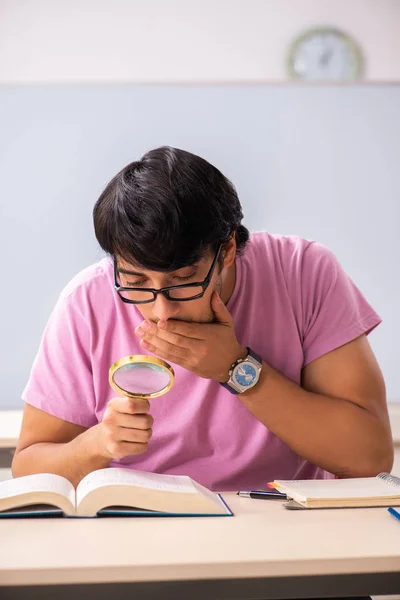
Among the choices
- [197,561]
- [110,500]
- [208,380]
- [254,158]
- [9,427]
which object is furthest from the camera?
[254,158]

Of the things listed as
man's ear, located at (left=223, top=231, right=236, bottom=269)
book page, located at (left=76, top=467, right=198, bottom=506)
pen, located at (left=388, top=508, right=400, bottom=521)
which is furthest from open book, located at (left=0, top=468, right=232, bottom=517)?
man's ear, located at (left=223, top=231, right=236, bottom=269)

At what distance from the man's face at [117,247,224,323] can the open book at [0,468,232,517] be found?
36 centimetres

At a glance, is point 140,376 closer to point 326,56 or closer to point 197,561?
point 197,561

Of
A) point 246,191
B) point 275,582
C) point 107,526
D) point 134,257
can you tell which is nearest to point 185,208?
point 134,257

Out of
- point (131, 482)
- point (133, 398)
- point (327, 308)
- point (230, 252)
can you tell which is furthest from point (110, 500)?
point (327, 308)

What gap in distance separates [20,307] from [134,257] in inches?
63.1

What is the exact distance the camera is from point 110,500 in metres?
1.31

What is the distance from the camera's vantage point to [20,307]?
295cm

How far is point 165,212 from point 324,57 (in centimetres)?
191

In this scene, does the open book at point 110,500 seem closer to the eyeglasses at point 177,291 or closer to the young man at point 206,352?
the young man at point 206,352

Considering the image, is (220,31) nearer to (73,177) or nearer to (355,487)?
(73,177)

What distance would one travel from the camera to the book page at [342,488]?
55.6 inches

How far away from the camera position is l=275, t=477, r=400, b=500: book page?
4.64 ft

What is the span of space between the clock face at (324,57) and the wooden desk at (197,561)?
2.25 meters
